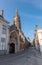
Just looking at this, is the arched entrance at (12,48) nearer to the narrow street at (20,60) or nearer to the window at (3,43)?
the window at (3,43)

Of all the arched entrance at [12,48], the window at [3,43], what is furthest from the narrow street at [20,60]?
the arched entrance at [12,48]

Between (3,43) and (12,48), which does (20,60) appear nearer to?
(3,43)

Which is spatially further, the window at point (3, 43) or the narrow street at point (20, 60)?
the window at point (3, 43)

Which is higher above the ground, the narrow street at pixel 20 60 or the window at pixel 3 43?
the window at pixel 3 43

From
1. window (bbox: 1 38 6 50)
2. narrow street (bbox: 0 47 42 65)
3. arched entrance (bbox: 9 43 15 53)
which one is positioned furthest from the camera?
arched entrance (bbox: 9 43 15 53)

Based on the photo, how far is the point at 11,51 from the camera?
4622 cm

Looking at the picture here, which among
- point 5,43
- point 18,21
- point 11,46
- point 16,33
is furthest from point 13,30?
point 18,21

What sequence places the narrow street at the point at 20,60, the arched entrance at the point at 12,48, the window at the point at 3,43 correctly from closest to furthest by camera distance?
the narrow street at the point at 20,60
the window at the point at 3,43
the arched entrance at the point at 12,48

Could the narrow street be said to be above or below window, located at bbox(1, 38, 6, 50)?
below

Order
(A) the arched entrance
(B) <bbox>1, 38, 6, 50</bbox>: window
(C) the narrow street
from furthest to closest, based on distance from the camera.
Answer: (A) the arched entrance < (B) <bbox>1, 38, 6, 50</bbox>: window < (C) the narrow street

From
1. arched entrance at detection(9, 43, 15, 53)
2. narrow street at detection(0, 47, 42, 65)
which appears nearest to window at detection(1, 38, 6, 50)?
arched entrance at detection(9, 43, 15, 53)

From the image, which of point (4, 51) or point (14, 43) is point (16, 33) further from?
point (4, 51)

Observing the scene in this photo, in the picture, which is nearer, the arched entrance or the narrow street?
the narrow street

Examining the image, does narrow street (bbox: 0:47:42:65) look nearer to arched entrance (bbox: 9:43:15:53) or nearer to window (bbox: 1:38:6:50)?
window (bbox: 1:38:6:50)
